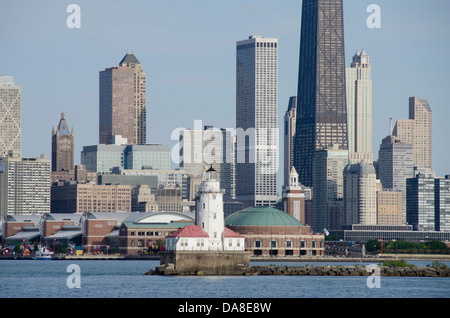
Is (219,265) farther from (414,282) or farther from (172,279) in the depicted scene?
(414,282)

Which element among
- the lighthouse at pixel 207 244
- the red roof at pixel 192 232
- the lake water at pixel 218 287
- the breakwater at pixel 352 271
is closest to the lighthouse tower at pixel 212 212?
the lighthouse at pixel 207 244

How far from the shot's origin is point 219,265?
→ 14950 cm

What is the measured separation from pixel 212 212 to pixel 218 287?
26.7 meters

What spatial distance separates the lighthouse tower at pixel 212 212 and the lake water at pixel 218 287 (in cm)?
747

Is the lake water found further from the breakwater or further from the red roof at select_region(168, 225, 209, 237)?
the red roof at select_region(168, 225, 209, 237)

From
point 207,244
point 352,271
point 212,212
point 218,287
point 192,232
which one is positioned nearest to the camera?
point 218,287

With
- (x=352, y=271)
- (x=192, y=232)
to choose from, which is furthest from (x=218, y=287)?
(x=352, y=271)

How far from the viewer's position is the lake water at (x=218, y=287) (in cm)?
11906

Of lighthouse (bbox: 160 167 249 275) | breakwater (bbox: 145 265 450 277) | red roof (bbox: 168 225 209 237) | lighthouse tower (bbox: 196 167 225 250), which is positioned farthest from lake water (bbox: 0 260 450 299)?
lighthouse tower (bbox: 196 167 225 250)

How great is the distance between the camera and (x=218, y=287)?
126438mm

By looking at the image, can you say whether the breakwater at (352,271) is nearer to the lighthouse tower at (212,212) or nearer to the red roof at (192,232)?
the lighthouse tower at (212,212)

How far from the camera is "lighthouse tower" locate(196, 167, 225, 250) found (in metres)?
151

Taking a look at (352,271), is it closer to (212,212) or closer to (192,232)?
(212,212)

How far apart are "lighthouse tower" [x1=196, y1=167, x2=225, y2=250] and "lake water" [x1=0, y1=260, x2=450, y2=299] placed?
7471mm
